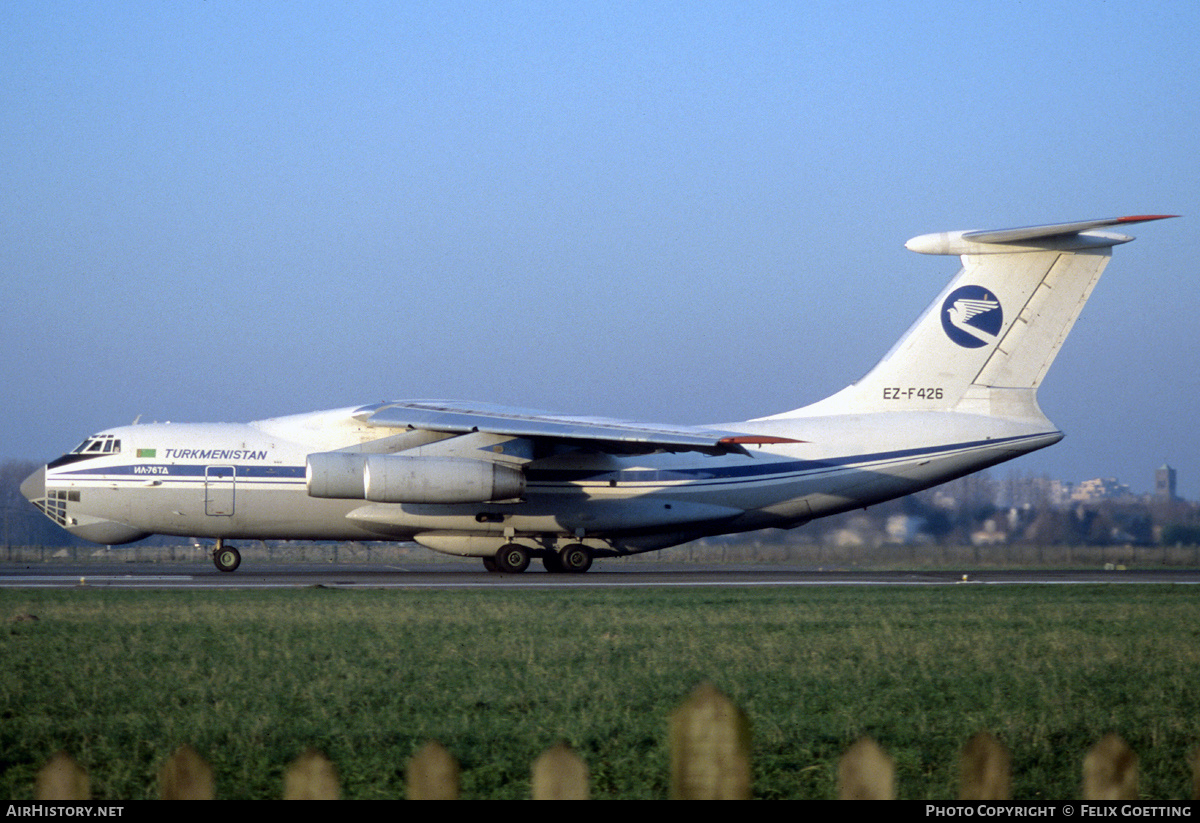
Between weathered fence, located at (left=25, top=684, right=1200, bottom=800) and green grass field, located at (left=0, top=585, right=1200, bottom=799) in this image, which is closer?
weathered fence, located at (left=25, top=684, right=1200, bottom=800)

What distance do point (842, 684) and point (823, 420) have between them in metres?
13.4

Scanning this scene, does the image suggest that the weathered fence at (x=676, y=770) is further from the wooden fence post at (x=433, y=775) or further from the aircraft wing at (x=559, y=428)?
the aircraft wing at (x=559, y=428)

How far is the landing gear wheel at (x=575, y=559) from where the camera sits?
19.5m

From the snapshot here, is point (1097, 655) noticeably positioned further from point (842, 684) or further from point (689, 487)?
point (689, 487)

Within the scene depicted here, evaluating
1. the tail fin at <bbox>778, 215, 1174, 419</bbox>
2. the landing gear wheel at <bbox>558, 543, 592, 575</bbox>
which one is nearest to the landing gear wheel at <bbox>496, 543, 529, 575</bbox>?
the landing gear wheel at <bbox>558, 543, 592, 575</bbox>

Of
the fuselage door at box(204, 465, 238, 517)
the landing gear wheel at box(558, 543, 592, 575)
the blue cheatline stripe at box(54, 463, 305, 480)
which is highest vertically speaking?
the blue cheatline stripe at box(54, 463, 305, 480)

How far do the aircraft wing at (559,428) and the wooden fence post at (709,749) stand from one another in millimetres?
14811

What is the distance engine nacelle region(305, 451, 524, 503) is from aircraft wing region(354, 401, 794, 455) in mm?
638

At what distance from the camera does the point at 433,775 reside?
6.97 ft

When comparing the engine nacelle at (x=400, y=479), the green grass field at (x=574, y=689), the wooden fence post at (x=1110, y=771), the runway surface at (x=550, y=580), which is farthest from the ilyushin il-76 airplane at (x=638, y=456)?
the wooden fence post at (x=1110, y=771)

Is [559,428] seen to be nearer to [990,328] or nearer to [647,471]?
[647,471]

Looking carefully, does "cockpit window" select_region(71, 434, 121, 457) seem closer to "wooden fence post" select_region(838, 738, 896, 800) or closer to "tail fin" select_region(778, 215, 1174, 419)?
"tail fin" select_region(778, 215, 1174, 419)

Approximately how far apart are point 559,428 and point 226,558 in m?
6.15

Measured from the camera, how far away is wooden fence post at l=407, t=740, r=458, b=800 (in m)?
2.11
